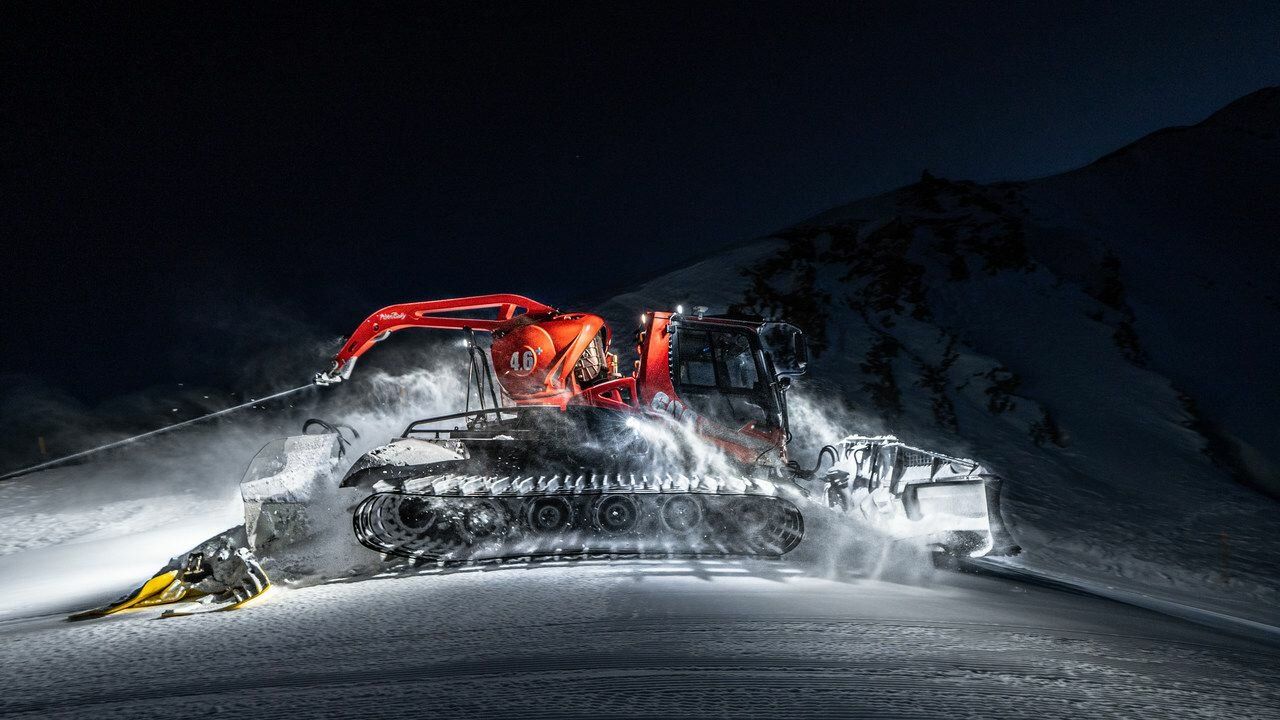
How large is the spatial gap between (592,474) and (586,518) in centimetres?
45

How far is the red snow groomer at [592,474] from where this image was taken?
4.69 meters

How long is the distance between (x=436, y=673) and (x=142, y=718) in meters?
1.06

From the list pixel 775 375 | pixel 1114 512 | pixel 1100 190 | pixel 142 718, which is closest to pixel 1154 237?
pixel 1100 190

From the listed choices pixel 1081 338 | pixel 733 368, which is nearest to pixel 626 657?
pixel 733 368

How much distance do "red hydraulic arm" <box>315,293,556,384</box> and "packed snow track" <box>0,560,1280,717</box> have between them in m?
2.74

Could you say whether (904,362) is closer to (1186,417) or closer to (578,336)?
(1186,417)

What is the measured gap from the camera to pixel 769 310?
25719 mm

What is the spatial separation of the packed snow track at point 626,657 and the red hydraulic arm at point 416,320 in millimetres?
2743

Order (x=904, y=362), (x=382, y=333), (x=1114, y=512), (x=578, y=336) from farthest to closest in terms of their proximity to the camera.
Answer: (x=904, y=362) < (x=1114, y=512) < (x=382, y=333) < (x=578, y=336)

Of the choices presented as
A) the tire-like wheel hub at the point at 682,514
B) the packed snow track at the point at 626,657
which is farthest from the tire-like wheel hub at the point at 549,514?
the tire-like wheel hub at the point at 682,514

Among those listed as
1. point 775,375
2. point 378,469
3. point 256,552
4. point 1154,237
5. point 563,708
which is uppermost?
point 1154,237

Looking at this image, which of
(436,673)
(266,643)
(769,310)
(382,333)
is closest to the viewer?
(436,673)

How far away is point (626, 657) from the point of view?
2963mm

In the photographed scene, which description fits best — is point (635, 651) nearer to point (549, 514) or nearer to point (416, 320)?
point (549, 514)
